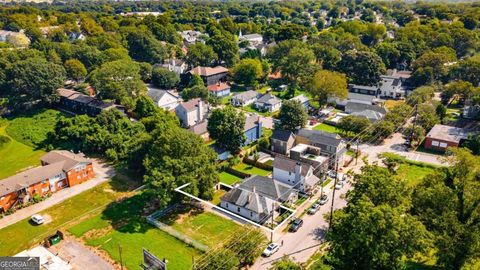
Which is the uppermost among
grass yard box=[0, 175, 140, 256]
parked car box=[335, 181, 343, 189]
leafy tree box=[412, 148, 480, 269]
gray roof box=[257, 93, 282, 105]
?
leafy tree box=[412, 148, 480, 269]

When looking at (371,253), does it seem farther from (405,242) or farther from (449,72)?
(449,72)

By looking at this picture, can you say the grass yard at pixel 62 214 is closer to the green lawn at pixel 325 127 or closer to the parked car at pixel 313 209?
the parked car at pixel 313 209

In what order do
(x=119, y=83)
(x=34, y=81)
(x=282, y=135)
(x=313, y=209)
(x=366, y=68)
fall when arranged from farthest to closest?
(x=366, y=68) < (x=34, y=81) < (x=119, y=83) < (x=282, y=135) < (x=313, y=209)

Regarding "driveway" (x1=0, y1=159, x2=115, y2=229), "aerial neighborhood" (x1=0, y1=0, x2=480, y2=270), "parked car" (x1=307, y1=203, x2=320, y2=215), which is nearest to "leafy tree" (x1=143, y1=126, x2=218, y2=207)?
"aerial neighborhood" (x1=0, y1=0, x2=480, y2=270)

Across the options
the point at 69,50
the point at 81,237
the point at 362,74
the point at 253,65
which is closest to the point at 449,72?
the point at 362,74

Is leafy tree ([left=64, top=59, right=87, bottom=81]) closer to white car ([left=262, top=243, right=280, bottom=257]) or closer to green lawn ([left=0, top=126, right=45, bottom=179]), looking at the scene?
green lawn ([left=0, top=126, right=45, bottom=179])

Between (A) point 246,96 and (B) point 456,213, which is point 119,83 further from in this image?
(B) point 456,213

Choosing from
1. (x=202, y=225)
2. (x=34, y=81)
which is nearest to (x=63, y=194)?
(x=202, y=225)
